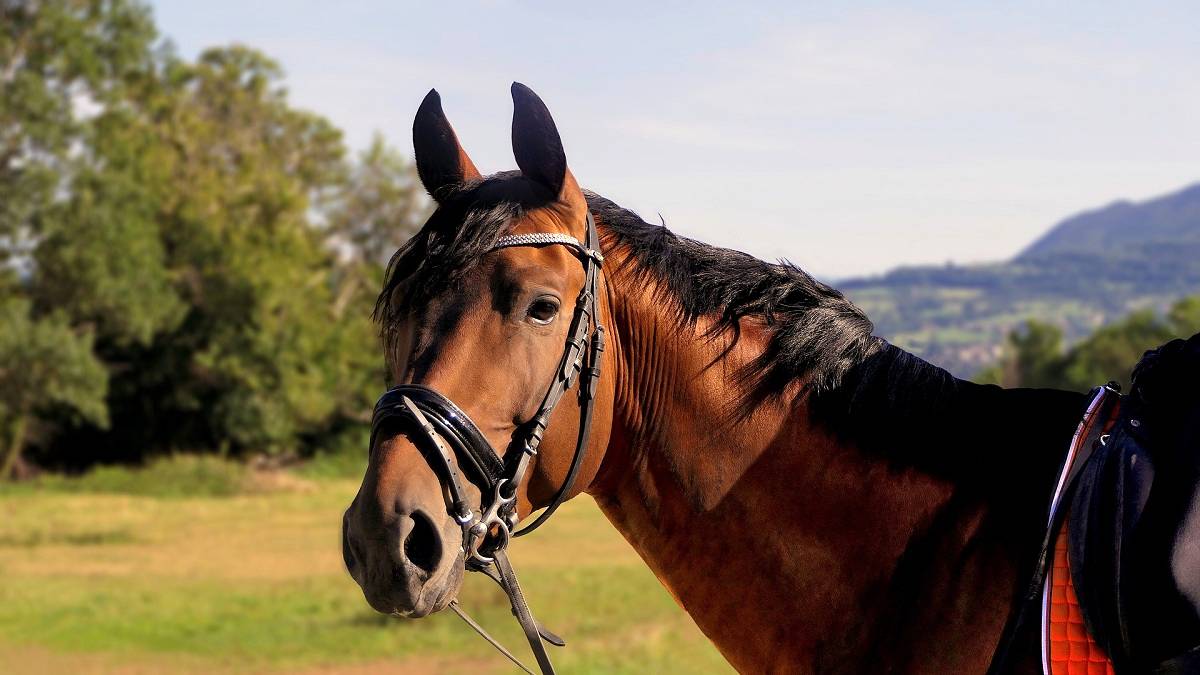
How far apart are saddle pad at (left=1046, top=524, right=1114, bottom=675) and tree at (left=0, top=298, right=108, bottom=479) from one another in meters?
36.6

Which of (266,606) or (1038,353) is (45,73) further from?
(1038,353)

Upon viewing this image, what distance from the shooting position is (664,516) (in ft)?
A: 9.75

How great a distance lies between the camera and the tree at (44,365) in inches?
1352

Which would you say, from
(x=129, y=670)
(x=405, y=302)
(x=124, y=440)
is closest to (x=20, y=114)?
(x=124, y=440)

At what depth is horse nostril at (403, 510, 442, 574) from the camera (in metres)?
2.50

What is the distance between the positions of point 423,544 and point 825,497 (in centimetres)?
103

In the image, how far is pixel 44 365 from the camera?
35031mm

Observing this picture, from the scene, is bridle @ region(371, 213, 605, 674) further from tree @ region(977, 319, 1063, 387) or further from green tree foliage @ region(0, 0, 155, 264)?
tree @ region(977, 319, 1063, 387)

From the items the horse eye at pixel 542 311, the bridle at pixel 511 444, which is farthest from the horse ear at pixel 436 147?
the horse eye at pixel 542 311

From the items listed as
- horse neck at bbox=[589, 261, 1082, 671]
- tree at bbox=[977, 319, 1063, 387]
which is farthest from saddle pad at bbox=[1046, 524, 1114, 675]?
tree at bbox=[977, 319, 1063, 387]

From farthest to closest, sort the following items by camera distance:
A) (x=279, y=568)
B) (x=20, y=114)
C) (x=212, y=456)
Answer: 1. (x=212, y=456)
2. (x=20, y=114)
3. (x=279, y=568)

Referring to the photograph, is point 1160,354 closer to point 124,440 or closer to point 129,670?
point 129,670

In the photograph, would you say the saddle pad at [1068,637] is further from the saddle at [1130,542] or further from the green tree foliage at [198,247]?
the green tree foliage at [198,247]

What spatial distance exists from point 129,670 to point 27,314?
82.5 feet
